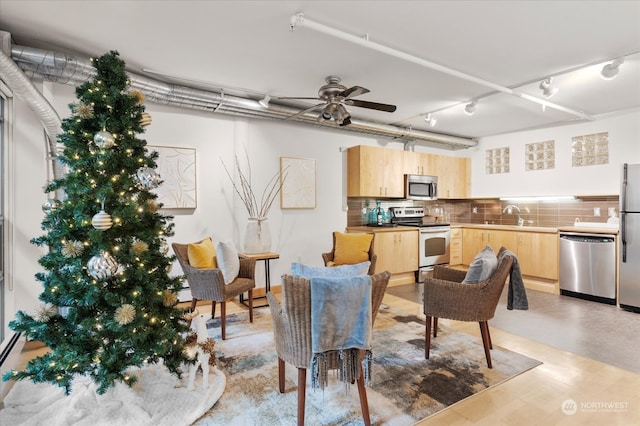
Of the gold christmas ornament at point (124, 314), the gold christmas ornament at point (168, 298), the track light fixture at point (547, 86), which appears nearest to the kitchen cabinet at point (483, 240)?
the track light fixture at point (547, 86)

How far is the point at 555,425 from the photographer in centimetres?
200

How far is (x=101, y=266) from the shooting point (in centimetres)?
190

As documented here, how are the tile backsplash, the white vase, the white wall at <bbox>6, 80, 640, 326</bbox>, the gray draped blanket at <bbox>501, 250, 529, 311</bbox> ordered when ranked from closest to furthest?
the gray draped blanket at <bbox>501, 250, 529, 311</bbox>
the white wall at <bbox>6, 80, 640, 326</bbox>
the white vase
the tile backsplash

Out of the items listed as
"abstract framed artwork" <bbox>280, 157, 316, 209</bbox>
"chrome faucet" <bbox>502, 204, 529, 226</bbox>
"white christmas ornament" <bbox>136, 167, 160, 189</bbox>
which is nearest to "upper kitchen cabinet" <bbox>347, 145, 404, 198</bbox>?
"abstract framed artwork" <bbox>280, 157, 316, 209</bbox>

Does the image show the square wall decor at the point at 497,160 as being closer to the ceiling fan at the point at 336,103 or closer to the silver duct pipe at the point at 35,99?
the ceiling fan at the point at 336,103

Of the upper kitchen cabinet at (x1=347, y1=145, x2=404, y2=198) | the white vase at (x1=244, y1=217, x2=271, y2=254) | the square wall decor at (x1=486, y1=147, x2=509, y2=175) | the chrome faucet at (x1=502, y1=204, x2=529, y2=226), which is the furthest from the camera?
the square wall decor at (x1=486, y1=147, x2=509, y2=175)

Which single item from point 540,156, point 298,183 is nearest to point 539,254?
point 540,156

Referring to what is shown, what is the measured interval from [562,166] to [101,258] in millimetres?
6396

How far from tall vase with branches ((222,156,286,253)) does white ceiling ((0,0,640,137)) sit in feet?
3.76

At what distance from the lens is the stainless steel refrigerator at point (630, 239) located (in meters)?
4.16

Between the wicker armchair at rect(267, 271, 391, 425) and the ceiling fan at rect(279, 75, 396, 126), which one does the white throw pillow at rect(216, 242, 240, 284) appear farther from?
the ceiling fan at rect(279, 75, 396, 126)

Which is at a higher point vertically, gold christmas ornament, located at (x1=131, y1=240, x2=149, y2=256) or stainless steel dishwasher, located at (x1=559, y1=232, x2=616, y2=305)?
gold christmas ornament, located at (x1=131, y1=240, x2=149, y2=256)

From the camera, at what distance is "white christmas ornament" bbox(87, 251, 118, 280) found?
1895 millimetres

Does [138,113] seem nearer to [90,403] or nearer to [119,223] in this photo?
[119,223]
